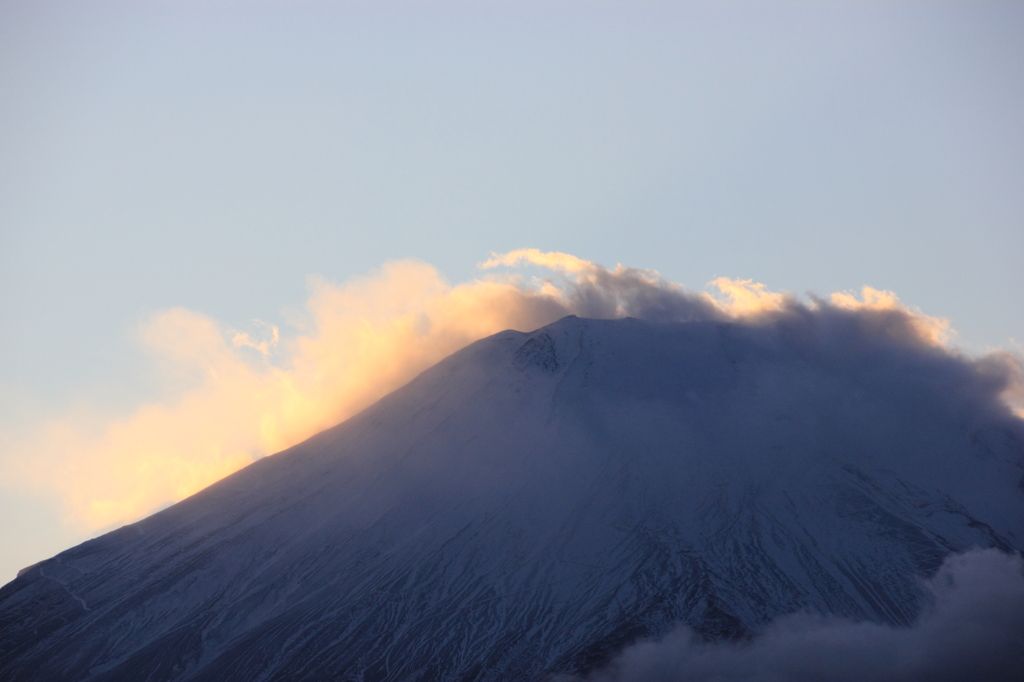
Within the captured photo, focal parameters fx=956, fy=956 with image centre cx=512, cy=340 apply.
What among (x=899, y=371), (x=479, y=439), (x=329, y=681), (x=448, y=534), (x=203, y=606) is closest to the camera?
(x=329, y=681)

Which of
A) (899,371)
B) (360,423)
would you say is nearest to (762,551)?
(899,371)

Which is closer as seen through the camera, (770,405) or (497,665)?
(497,665)

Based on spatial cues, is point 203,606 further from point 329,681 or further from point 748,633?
point 748,633

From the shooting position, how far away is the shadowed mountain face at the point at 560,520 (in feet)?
337

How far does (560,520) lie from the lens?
116m

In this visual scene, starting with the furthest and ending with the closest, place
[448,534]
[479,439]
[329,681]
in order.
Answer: [479,439], [448,534], [329,681]

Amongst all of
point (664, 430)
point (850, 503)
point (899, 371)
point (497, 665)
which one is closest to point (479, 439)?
point (664, 430)

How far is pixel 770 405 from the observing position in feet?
435

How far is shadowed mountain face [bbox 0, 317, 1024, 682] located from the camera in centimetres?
10262

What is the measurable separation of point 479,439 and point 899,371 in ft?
202

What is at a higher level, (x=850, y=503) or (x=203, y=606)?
(x=203, y=606)

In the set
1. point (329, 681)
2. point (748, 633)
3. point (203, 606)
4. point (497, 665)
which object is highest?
point (203, 606)

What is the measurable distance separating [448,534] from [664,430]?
3355 centimetres

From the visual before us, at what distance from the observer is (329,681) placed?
9638cm
